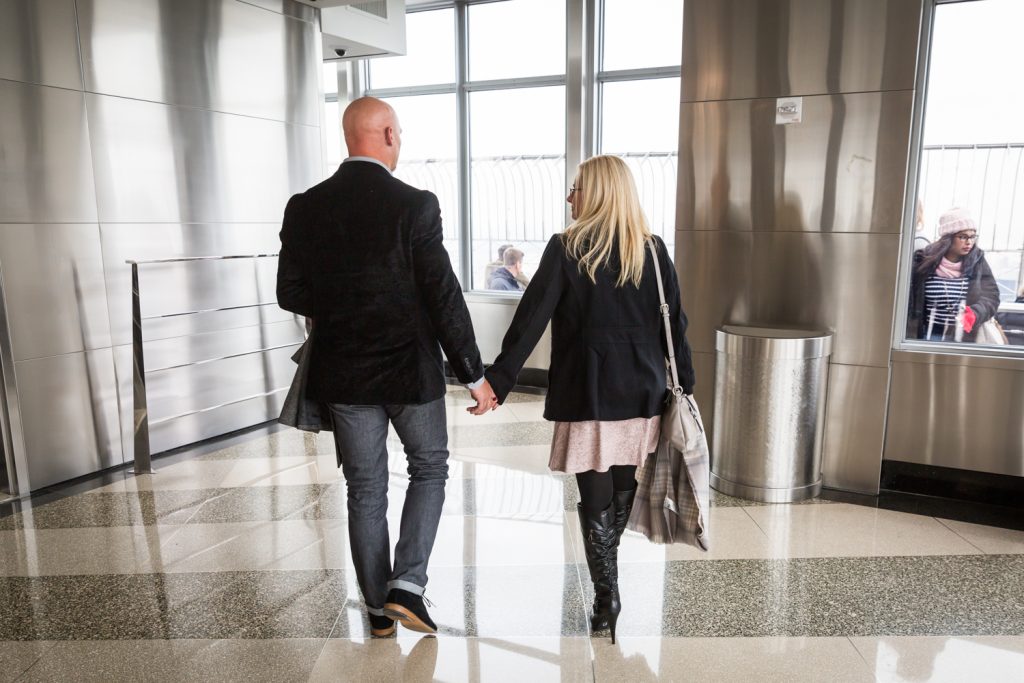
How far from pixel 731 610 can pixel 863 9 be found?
9.19ft

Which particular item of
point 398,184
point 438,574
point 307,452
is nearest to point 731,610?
point 438,574

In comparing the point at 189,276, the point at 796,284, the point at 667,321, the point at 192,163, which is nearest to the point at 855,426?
the point at 796,284

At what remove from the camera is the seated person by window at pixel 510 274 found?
21.0ft

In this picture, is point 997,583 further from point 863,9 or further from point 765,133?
point 863,9

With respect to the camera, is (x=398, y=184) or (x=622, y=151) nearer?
(x=398, y=184)

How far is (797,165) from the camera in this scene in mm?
3684

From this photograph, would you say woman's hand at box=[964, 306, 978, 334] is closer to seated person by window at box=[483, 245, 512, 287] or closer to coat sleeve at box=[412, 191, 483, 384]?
coat sleeve at box=[412, 191, 483, 384]

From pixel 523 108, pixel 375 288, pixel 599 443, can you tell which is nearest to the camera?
pixel 375 288

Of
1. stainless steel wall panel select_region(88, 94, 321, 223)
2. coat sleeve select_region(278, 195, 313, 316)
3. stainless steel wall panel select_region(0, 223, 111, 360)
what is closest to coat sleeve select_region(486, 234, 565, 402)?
coat sleeve select_region(278, 195, 313, 316)

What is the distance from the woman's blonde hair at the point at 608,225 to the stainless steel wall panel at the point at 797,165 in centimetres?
189

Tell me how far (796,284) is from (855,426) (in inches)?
30.7

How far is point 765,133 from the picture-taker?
372cm

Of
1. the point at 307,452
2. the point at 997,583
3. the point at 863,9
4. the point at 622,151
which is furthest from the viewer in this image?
the point at 622,151

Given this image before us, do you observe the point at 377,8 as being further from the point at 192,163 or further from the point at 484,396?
the point at 484,396
